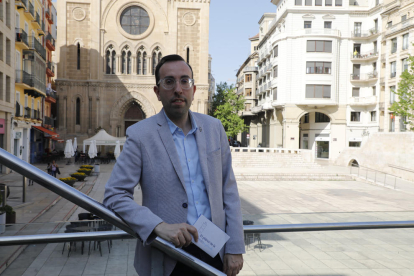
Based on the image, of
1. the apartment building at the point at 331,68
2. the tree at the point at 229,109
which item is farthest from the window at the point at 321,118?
the tree at the point at 229,109

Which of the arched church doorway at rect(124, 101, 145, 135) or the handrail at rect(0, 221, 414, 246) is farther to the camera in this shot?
the arched church doorway at rect(124, 101, 145, 135)

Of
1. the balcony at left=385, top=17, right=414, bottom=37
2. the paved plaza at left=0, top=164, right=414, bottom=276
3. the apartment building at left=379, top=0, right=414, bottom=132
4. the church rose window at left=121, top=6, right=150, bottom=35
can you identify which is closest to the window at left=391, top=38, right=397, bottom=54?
the apartment building at left=379, top=0, right=414, bottom=132

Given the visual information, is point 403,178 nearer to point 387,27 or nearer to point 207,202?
point 387,27

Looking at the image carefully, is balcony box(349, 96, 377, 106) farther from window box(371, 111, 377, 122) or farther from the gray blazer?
the gray blazer

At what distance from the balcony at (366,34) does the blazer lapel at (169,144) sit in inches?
1736

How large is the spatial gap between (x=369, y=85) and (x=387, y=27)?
629cm

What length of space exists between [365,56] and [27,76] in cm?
3407

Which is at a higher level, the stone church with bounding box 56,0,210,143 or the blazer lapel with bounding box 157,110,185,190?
the stone church with bounding box 56,0,210,143

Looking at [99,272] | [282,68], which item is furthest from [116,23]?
[99,272]

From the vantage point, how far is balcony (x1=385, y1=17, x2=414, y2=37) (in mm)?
35375

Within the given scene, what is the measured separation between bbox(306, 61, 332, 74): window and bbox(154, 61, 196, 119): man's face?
41.3 meters

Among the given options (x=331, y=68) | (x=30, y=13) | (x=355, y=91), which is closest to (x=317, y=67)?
(x=331, y=68)

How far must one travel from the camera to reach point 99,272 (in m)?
2.79

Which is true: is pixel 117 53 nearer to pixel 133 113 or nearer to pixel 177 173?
pixel 133 113
